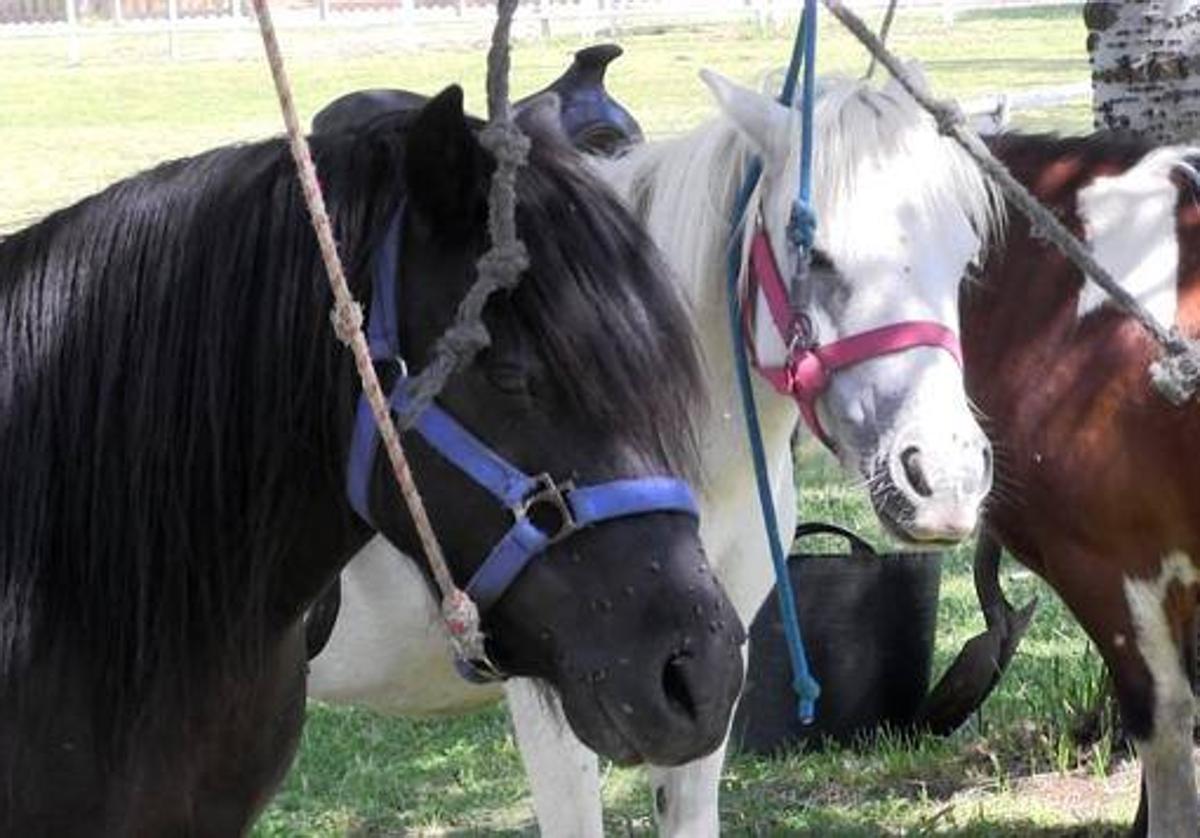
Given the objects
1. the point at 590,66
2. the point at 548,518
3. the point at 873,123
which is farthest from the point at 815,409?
the point at 590,66

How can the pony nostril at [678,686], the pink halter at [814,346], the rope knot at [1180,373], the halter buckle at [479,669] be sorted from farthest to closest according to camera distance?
1. the rope knot at [1180,373]
2. the pink halter at [814,346]
3. the halter buckle at [479,669]
4. the pony nostril at [678,686]

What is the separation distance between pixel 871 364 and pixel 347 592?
1.06 meters

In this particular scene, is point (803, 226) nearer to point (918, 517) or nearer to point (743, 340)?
point (743, 340)

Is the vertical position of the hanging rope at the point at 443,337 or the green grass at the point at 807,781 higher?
the hanging rope at the point at 443,337

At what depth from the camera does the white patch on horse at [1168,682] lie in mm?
4215

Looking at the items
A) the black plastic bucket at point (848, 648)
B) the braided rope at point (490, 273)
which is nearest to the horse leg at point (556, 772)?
the braided rope at point (490, 273)

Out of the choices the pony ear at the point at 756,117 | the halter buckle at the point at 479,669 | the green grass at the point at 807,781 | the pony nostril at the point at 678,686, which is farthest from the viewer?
the green grass at the point at 807,781

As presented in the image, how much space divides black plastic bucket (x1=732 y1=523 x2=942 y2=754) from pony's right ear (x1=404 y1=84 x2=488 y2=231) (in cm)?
301

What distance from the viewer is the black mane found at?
86.3 inches

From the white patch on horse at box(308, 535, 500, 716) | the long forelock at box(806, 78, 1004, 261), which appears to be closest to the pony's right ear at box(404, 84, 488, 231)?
the long forelock at box(806, 78, 1004, 261)

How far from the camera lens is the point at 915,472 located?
314cm

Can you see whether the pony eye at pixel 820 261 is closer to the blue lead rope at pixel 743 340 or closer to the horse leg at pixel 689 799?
A: the blue lead rope at pixel 743 340

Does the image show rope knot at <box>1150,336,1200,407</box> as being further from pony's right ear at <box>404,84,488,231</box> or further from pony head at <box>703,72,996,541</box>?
pony's right ear at <box>404,84,488,231</box>

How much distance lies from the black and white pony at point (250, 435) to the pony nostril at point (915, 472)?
1009 millimetres
